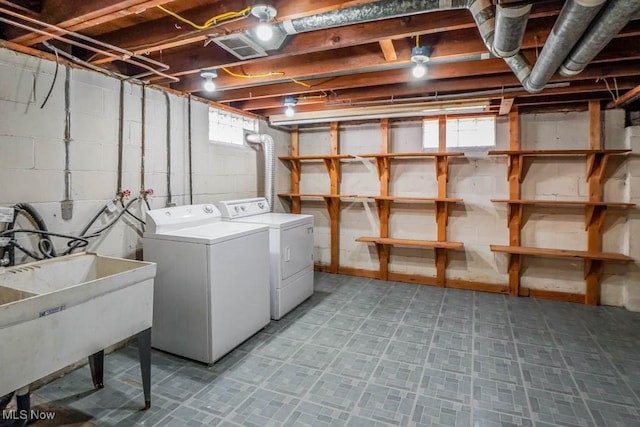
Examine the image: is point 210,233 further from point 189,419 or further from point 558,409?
point 558,409

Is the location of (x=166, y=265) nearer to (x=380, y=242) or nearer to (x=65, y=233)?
(x=65, y=233)

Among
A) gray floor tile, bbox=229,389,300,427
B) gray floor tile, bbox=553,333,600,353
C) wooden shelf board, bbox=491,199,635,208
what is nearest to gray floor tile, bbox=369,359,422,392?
gray floor tile, bbox=229,389,300,427

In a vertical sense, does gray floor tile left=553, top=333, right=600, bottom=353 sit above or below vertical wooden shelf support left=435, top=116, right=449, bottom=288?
below

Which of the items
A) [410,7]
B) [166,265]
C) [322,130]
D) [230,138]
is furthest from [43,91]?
[322,130]

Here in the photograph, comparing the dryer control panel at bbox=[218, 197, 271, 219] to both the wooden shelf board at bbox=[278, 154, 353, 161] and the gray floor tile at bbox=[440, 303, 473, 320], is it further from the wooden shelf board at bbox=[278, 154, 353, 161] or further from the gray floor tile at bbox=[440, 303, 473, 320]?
the gray floor tile at bbox=[440, 303, 473, 320]

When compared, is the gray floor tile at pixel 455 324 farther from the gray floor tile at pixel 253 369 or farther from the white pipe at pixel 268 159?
the white pipe at pixel 268 159

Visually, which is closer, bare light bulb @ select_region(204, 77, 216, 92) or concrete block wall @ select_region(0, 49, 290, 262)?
concrete block wall @ select_region(0, 49, 290, 262)

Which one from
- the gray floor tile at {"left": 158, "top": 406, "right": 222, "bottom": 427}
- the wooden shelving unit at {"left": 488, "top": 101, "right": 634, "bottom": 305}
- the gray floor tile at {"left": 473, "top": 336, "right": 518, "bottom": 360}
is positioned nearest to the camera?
the gray floor tile at {"left": 158, "top": 406, "right": 222, "bottom": 427}

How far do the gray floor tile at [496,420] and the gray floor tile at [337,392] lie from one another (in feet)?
2.26

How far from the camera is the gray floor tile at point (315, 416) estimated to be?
6.39 ft

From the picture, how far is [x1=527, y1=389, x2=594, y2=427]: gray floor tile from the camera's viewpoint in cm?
197

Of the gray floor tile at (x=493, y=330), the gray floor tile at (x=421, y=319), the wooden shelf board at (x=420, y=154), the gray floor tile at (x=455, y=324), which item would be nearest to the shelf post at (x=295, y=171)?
the wooden shelf board at (x=420, y=154)

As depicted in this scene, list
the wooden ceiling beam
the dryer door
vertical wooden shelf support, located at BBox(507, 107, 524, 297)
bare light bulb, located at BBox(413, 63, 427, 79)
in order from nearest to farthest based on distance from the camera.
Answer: the wooden ceiling beam
bare light bulb, located at BBox(413, 63, 427, 79)
the dryer door
vertical wooden shelf support, located at BBox(507, 107, 524, 297)

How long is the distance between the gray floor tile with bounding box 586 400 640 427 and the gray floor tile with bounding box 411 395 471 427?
2.37ft
